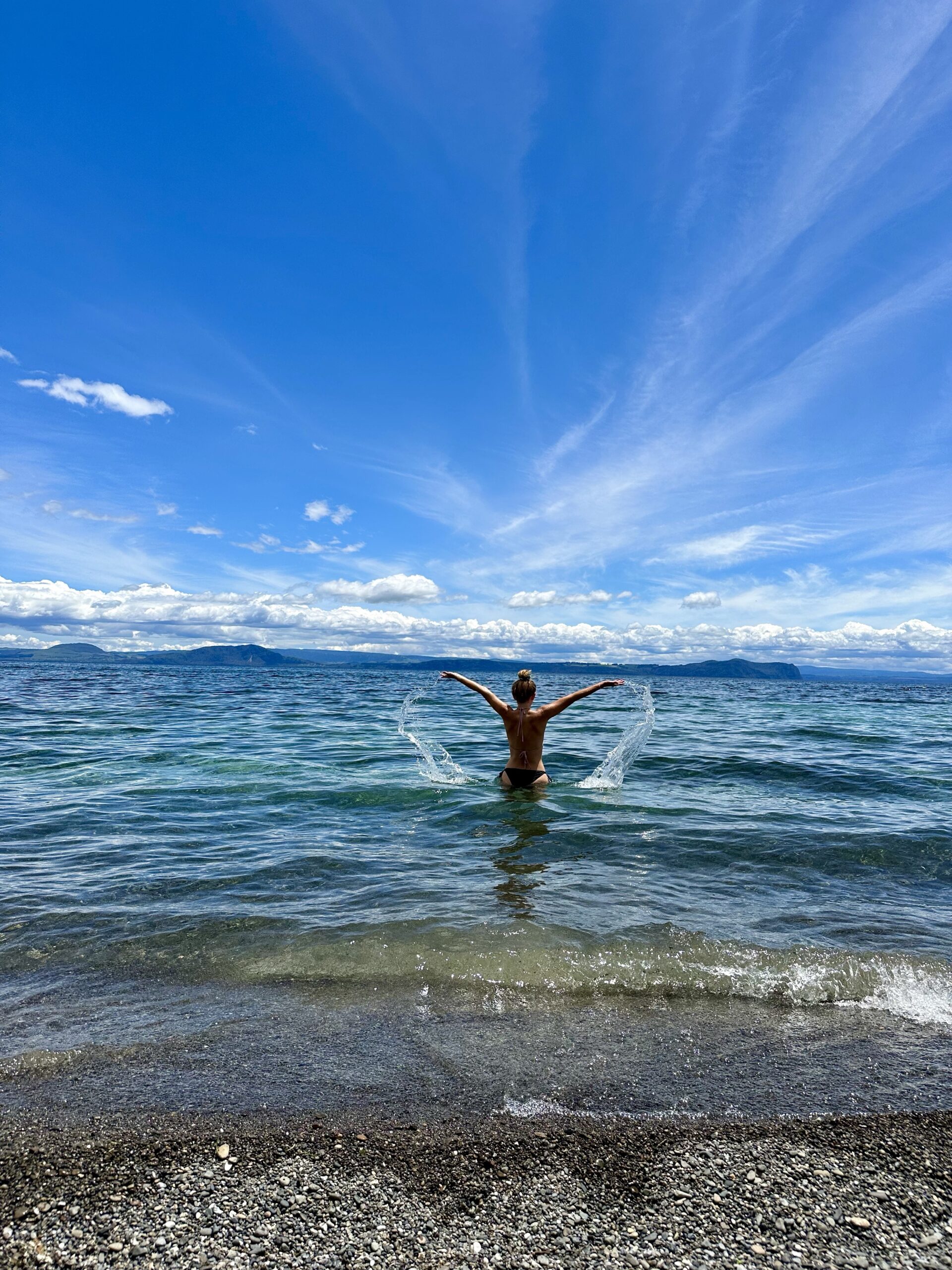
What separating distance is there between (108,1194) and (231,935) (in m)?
3.60

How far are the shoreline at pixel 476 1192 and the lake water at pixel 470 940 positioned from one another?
0.89ft

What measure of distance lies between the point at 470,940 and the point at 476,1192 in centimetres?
321

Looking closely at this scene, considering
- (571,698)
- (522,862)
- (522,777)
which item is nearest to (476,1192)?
(522,862)

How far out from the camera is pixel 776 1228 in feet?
10.5

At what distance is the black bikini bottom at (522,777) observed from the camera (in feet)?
45.2

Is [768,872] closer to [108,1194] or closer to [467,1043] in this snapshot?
[467,1043]

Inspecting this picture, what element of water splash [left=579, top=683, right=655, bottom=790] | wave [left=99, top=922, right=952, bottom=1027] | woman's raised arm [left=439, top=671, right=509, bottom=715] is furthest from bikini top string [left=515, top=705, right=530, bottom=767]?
wave [left=99, top=922, right=952, bottom=1027]

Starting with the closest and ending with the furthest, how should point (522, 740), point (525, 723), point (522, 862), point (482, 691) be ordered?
1. point (522, 862)
2. point (482, 691)
3. point (525, 723)
4. point (522, 740)

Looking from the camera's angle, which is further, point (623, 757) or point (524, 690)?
point (623, 757)

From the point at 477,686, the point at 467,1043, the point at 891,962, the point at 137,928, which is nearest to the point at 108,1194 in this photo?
the point at 467,1043

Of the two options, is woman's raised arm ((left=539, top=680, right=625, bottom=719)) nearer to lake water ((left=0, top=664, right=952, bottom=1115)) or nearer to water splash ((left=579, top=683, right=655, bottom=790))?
water splash ((left=579, top=683, right=655, bottom=790))

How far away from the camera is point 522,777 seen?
13.8 meters

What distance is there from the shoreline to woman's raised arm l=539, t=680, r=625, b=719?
25.8 ft

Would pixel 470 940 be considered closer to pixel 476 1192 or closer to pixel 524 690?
pixel 476 1192
